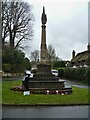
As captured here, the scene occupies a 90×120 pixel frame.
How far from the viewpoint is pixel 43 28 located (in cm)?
2283

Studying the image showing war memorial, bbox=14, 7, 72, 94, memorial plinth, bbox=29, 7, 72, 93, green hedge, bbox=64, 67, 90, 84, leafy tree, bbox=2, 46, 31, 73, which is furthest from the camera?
leafy tree, bbox=2, 46, 31, 73

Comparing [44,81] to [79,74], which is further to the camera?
[79,74]

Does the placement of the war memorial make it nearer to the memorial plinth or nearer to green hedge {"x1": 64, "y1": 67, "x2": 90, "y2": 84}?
the memorial plinth

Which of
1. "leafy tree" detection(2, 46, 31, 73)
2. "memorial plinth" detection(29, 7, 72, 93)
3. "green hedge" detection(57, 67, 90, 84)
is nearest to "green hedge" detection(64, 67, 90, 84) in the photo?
"green hedge" detection(57, 67, 90, 84)

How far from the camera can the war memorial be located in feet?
63.0

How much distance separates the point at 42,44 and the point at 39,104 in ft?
32.0

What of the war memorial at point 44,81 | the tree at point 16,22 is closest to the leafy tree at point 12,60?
the tree at point 16,22

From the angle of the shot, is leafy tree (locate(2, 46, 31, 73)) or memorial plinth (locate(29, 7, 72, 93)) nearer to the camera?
memorial plinth (locate(29, 7, 72, 93))

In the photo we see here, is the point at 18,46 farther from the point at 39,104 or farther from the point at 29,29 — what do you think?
the point at 39,104

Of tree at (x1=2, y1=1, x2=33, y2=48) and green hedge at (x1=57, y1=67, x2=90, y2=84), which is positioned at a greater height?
tree at (x1=2, y1=1, x2=33, y2=48)

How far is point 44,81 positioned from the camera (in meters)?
20.5

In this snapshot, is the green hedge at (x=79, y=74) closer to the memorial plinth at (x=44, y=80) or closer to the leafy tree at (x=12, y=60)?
the leafy tree at (x=12, y=60)

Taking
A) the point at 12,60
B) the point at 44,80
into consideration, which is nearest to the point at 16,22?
the point at 12,60

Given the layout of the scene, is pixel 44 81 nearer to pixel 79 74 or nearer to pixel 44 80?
pixel 44 80
